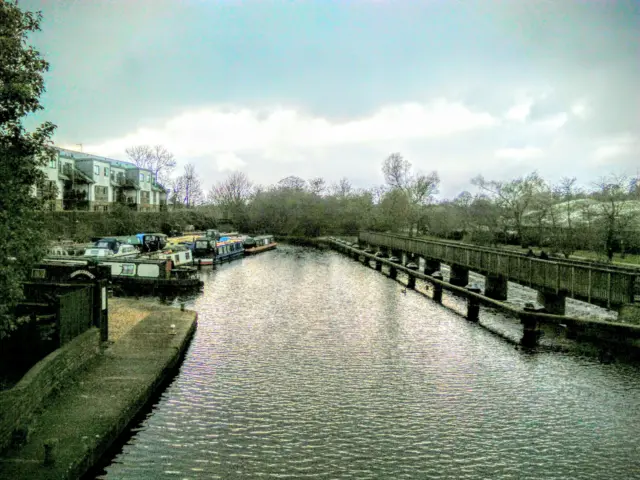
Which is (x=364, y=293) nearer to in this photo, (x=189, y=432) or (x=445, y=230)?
(x=189, y=432)

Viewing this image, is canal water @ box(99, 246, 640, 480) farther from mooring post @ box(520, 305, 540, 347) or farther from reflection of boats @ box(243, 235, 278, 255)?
reflection of boats @ box(243, 235, 278, 255)

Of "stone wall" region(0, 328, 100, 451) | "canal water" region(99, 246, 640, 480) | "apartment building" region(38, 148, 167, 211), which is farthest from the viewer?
"apartment building" region(38, 148, 167, 211)

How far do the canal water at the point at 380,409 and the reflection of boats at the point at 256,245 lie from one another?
38.3 m

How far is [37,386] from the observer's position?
955 centimetres

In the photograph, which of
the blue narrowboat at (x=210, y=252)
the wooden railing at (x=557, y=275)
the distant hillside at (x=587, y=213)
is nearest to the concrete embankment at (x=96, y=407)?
the wooden railing at (x=557, y=275)

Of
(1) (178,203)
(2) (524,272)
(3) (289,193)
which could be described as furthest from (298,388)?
(1) (178,203)

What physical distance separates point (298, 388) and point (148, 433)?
13.9 feet

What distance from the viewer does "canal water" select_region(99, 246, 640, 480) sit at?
376 inches

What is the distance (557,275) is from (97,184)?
62.5 m

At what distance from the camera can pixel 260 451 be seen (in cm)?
996

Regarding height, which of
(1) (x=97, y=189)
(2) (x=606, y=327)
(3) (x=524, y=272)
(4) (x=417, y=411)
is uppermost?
(1) (x=97, y=189)

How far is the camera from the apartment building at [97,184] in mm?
61666

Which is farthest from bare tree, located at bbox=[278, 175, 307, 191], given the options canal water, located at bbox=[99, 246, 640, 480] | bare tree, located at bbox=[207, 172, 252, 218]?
canal water, located at bbox=[99, 246, 640, 480]

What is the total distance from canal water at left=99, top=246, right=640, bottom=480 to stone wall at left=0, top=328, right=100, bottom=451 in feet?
5.74
